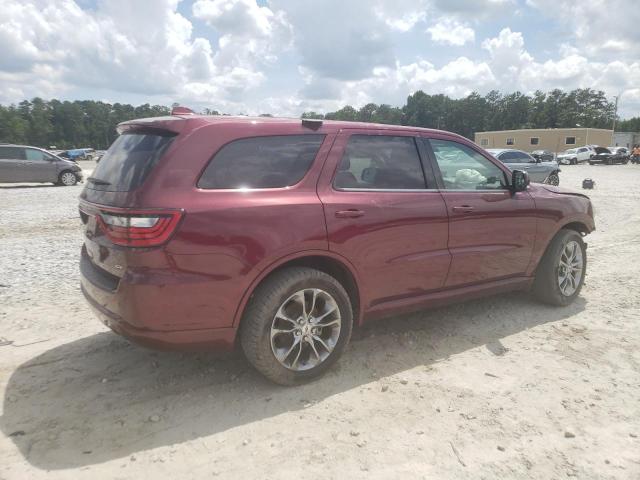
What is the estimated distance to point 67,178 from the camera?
18094 mm

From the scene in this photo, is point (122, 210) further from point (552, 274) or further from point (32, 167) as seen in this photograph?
point (32, 167)

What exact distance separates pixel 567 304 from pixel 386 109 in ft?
453

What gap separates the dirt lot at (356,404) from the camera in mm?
2473

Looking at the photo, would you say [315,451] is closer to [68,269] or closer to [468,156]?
[468,156]

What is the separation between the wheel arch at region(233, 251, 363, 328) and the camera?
→ 115 inches

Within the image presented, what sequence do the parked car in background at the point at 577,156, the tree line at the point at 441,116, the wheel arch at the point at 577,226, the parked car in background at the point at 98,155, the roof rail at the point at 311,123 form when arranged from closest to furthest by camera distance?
the roof rail at the point at 311,123
the parked car in background at the point at 98,155
the wheel arch at the point at 577,226
the parked car in background at the point at 577,156
the tree line at the point at 441,116

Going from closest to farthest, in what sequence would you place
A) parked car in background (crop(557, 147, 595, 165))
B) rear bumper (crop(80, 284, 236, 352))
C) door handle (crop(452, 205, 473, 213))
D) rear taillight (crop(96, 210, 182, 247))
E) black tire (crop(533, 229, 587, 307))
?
rear taillight (crop(96, 210, 182, 247))
rear bumper (crop(80, 284, 236, 352))
door handle (crop(452, 205, 473, 213))
black tire (crop(533, 229, 587, 307))
parked car in background (crop(557, 147, 595, 165))

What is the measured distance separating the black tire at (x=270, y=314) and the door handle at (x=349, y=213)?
41cm

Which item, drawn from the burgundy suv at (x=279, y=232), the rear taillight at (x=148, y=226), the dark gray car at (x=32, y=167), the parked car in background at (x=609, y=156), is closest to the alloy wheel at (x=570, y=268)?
the burgundy suv at (x=279, y=232)

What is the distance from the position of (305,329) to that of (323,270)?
1.44 feet

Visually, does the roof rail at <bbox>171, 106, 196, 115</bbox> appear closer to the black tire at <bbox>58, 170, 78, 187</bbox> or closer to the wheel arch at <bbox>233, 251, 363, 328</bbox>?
the wheel arch at <bbox>233, 251, 363, 328</bbox>

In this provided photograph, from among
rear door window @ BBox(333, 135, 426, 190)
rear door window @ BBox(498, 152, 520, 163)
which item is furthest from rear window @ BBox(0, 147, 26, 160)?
rear door window @ BBox(333, 135, 426, 190)

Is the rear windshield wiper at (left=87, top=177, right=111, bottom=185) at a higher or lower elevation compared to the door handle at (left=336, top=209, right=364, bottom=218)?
higher

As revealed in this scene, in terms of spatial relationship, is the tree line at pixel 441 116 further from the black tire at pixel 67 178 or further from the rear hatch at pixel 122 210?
the rear hatch at pixel 122 210
